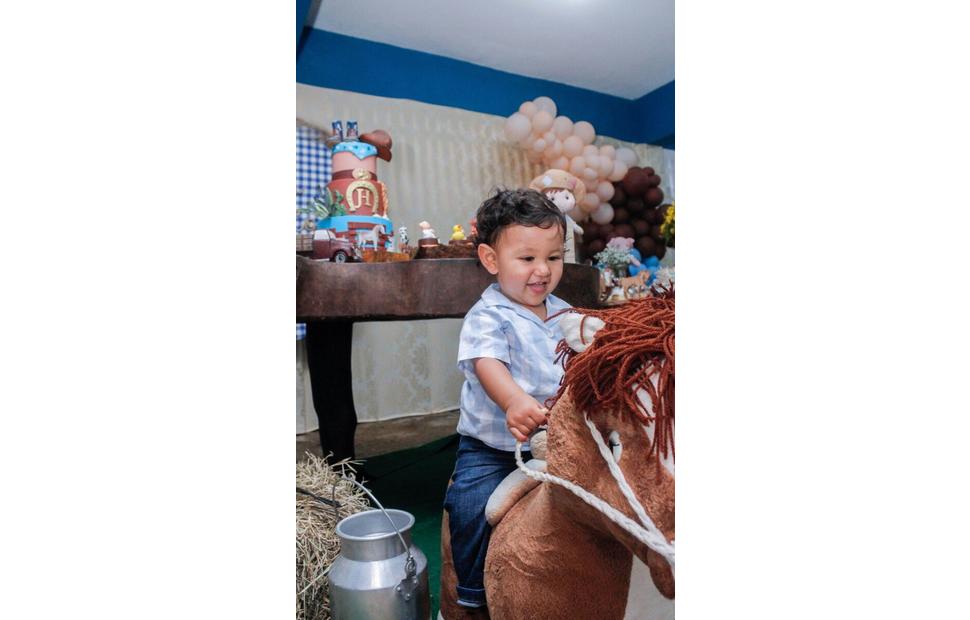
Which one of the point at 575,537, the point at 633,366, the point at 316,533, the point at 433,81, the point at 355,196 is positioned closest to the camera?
the point at 633,366

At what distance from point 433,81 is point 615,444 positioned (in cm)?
287

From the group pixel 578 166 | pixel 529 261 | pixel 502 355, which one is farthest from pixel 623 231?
pixel 502 355

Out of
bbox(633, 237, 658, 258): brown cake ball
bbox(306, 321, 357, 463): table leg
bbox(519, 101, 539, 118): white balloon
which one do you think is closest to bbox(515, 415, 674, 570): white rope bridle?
bbox(306, 321, 357, 463): table leg

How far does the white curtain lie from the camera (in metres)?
3.03

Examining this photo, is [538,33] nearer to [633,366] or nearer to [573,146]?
[573,146]

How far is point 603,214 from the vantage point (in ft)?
9.49

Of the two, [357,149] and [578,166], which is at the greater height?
[578,166]

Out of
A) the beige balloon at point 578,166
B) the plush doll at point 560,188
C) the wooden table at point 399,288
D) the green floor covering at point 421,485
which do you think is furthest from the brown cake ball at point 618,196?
the wooden table at point 399,288

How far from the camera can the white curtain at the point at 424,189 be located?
9.93 feet

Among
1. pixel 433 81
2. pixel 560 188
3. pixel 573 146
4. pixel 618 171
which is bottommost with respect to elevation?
pixel 560 188
